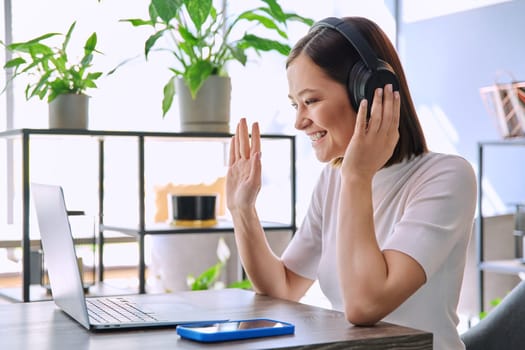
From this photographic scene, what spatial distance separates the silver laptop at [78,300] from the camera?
1.23 meters

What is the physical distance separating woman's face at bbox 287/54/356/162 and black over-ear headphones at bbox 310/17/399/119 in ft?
0.15

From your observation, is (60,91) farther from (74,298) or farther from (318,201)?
(74,298)

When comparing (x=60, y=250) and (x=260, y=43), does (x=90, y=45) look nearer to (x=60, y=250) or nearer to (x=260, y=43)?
(x=260, y=43)

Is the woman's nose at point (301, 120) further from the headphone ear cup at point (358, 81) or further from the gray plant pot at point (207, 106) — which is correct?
the gray plant pot at point (207, 106)

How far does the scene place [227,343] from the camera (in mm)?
1122

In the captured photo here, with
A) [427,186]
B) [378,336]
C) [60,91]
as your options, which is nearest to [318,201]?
[427,186]

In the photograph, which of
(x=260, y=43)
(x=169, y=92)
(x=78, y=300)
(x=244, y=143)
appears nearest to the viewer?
(x=78, y=300)

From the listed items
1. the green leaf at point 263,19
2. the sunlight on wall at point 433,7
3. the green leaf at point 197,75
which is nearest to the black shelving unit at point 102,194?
the green leaf at point 197,75

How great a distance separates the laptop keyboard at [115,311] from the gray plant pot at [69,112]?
125 centimetres

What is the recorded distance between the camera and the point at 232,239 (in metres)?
4.21

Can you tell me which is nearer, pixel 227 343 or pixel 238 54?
pixel 227 343

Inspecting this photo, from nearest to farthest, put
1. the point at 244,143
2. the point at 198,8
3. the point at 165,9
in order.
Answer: the point at 244,143 < the point at 165,9 < the point at 198,8

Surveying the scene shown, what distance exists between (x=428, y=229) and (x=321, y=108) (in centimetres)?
33

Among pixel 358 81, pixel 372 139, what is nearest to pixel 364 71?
pixel 358 81
